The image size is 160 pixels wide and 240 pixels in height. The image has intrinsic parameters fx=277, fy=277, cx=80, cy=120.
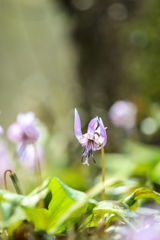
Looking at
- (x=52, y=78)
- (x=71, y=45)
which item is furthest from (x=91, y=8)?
(x=52, y=78)

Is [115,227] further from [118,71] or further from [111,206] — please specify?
[118,71]

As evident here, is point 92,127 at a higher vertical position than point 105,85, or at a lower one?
lower

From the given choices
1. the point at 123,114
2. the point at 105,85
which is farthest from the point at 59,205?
the point at 105,85

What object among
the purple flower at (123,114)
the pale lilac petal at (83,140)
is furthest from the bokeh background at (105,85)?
the pale lilac petal at (83,140)

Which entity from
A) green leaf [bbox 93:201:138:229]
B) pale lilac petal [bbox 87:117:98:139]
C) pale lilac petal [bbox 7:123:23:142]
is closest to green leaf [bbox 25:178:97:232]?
green leaf [bbox 93:201:138:229]

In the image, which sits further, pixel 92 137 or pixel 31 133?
pixel 31 133

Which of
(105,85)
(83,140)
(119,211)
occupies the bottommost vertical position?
(119,211)

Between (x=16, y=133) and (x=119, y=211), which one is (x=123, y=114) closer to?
(x=16, y=133)

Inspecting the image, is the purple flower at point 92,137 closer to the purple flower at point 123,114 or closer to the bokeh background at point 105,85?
the bokeh background at point 105,85

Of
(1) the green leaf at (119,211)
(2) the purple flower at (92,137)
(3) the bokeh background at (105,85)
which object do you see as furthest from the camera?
(3) the bokeh background at (105,85)

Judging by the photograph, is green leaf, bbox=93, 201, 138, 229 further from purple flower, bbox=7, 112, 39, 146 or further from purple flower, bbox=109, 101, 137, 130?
purple flower, bbox=109, 101, 137, 130

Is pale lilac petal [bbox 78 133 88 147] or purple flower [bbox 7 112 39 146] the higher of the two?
purple flower [bbox 7 112 39 146]
